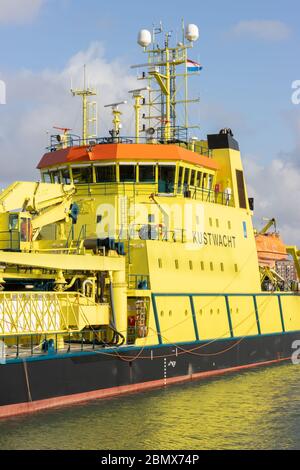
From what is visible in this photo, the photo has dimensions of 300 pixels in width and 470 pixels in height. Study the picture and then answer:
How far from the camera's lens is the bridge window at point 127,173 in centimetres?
3069

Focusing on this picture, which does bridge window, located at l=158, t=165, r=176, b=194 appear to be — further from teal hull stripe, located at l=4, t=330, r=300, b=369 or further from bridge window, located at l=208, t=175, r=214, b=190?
teal hull stripe, located at l=4, t=330, r=300, b=369

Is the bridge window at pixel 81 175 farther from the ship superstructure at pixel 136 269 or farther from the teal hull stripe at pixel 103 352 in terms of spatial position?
the teal hull stripe at pixel 103 352

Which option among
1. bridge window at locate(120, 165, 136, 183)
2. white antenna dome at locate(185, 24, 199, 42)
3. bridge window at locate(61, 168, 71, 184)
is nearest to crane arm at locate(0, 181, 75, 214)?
bridge window at locate(120, 165, 136, 183)

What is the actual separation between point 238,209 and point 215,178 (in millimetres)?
1742

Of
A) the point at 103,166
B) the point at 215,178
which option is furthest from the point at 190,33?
the point at 103,166

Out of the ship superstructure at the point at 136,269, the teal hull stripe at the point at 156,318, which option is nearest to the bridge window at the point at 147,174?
the ship superstructure at the point at 136,269

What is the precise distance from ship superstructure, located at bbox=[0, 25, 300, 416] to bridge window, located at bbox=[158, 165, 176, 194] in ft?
0.14

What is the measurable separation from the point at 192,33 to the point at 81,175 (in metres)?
9.52

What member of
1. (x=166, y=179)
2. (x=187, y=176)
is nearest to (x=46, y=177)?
(x=166, y=179)

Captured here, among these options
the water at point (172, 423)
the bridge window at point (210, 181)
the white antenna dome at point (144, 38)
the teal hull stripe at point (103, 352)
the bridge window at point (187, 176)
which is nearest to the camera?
the water at point (172, 423)

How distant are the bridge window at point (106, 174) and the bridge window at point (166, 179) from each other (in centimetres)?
186

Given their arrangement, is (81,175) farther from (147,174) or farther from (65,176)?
(147,174)

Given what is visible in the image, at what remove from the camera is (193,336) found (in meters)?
29.6

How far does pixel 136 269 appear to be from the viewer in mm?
28062
